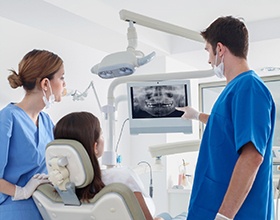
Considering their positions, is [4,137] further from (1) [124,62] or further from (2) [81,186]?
(1) [124,62]

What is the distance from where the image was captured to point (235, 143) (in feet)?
3.90

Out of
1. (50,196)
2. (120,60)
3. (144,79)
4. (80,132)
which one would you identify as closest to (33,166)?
(50,196)

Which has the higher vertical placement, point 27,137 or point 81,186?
point 27,137

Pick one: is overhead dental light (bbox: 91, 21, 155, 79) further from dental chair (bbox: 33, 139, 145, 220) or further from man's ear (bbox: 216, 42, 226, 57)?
dental chair (bbox: 33, 139, 145, 220)

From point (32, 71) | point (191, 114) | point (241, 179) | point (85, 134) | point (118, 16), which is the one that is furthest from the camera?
point (118, 16)

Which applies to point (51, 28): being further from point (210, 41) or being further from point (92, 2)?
point (210, 41)

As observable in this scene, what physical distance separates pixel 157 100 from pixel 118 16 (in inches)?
46.3

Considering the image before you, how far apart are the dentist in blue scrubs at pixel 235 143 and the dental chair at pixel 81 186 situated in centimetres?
28

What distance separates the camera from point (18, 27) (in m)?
2.55

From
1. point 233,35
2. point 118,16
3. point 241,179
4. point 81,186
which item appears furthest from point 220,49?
point 118,16

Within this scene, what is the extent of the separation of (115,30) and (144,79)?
99 centimetres

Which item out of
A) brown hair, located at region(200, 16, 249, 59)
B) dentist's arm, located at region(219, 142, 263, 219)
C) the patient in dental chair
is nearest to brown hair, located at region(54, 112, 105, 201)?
the patient in dental chair

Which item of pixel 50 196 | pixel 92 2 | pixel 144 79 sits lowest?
pixel 50 196

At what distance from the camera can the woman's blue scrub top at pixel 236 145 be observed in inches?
45.8
